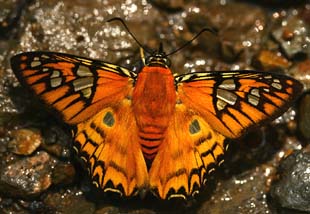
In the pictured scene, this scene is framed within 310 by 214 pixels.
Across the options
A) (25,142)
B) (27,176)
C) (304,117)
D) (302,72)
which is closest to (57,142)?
(25,142)

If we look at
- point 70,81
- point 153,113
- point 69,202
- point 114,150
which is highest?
point 70,81

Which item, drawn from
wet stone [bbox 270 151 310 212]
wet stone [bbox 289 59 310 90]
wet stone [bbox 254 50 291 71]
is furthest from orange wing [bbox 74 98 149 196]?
wet stone [bbox 289 59 310 90]

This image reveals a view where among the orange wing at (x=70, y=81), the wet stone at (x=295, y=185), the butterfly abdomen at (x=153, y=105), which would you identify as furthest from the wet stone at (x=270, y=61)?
the orange wing at (x=70, y=81)

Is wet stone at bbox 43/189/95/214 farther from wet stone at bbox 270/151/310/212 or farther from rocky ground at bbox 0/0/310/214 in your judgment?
wet stone at bbox 270/151/310/212

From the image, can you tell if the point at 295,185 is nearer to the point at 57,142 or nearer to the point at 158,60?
the point at 158,60

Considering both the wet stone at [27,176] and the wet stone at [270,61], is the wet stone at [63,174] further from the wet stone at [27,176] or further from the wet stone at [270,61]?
the wet stone at [270,61]
